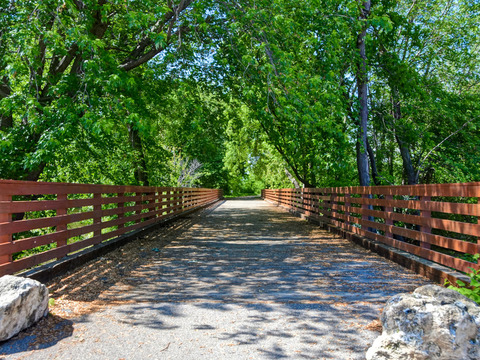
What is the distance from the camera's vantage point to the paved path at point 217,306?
328cm

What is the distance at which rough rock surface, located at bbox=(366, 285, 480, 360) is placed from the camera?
9.16 feet

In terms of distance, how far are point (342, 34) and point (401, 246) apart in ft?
22.5

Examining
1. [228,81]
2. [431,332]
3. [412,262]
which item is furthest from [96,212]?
[228,81]

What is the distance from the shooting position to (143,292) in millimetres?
4965

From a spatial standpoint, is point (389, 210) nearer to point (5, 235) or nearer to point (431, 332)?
point (431, 332)

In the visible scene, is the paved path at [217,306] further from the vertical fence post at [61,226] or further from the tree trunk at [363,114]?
the tree trunk at [363,114]

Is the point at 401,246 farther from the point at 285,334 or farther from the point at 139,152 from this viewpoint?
the point at 139,152

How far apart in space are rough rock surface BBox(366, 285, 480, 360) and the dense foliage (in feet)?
19.6

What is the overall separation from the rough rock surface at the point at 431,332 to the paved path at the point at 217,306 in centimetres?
36

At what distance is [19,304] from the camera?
3416 millimetres

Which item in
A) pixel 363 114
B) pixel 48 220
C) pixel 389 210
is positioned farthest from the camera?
pixel 363 114

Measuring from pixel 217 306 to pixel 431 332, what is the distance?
2284mm

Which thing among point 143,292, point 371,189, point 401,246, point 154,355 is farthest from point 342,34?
point 154,355

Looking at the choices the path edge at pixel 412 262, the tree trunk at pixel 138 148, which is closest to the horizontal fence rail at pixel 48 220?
the path edge at pixel 412 262
